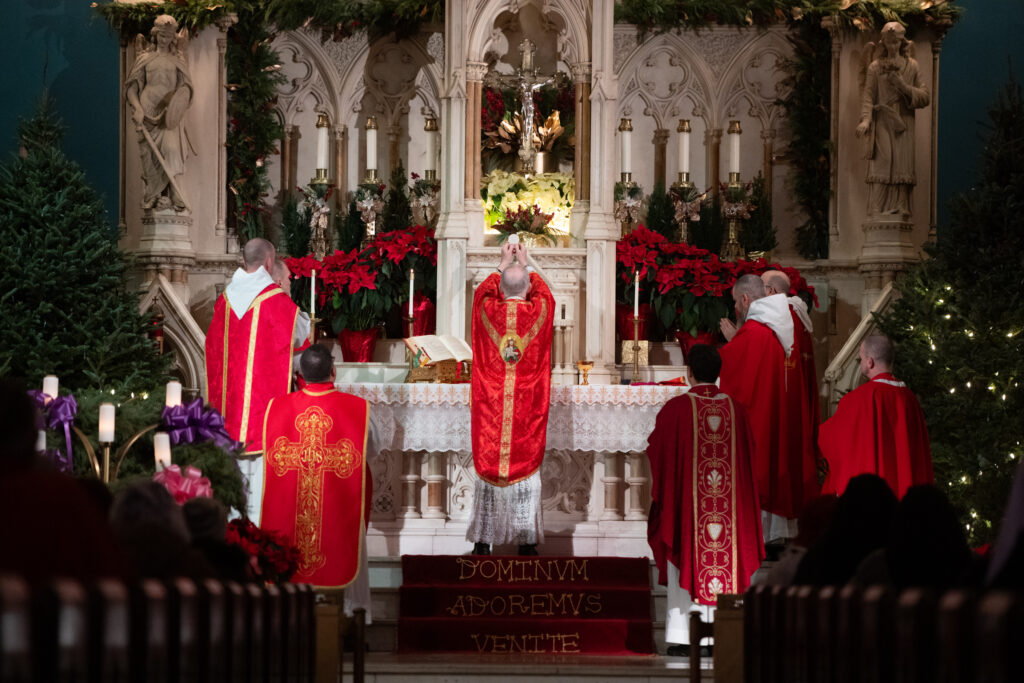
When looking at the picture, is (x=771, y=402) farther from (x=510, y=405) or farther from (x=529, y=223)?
(x=529, y=223)

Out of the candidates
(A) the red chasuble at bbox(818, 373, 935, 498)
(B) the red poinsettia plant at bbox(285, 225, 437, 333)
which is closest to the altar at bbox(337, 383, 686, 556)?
(A) the red chasuble at bbox(818, 373, 935, 498)

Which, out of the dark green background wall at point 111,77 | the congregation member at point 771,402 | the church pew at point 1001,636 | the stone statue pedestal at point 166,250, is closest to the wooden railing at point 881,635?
the church pew at point 1001,636

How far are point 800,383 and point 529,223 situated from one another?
88.3 inches

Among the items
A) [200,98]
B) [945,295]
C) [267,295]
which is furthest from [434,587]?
[200,98]

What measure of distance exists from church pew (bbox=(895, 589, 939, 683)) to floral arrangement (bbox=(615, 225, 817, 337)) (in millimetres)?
6908

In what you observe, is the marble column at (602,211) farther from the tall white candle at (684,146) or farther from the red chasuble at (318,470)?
the red chasuble at (318,470)

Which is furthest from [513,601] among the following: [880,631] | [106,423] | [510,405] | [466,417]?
[880,631]

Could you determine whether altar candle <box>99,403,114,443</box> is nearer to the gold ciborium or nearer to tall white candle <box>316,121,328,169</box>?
the gold ciborium

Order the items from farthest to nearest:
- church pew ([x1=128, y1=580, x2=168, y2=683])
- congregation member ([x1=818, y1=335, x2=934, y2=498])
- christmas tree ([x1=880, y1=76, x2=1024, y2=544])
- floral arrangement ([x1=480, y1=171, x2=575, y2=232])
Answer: floral arrangement ([x1=480, y1=171, x2=575, y2=232])
christmas tree ([x1=880, y1=76, x2=1024, y2=544])
congregation member ([x1=818, y1=335, x2=934, y2=498])
church pew ([x1=128, y1=580, x2=168, y2=683])

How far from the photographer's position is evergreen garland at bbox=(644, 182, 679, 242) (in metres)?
11.5

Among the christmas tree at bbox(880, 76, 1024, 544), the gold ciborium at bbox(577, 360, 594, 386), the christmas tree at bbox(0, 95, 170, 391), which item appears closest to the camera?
the christmas tree at bbox(880, 76, 1024, 544)

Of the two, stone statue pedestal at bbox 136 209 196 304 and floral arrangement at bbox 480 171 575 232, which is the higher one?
floral arrangement at bbox 480 171 575 232

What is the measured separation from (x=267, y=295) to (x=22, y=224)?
7.52 feet

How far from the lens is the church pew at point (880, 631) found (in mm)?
4047
